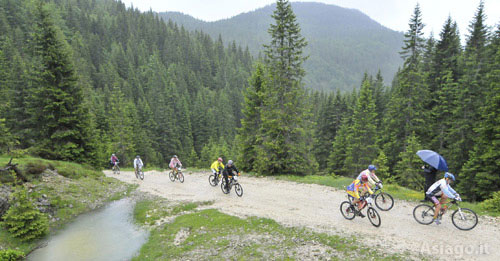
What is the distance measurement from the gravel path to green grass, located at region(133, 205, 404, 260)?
2.32 ft

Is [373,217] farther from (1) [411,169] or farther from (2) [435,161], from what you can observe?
(1) [411,169]

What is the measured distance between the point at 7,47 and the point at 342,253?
106 m

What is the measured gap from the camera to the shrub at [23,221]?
11711 millimetres

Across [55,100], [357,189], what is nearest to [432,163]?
[357,189]

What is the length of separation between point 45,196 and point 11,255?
5.85 metres

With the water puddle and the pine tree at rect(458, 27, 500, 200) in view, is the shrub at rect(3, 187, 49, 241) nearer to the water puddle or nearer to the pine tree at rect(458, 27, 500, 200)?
the water puddle

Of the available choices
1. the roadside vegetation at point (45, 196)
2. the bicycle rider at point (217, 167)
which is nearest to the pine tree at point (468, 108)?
the bicycle rider at point (217, 167)

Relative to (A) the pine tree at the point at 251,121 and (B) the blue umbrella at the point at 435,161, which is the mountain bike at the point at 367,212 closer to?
(B) the blue umbrella at the point at 435,161

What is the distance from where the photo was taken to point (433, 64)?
32.2 meters

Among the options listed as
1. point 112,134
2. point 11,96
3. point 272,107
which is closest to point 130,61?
point 112,134

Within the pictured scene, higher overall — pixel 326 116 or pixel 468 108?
pixel 326 116

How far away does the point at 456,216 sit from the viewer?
1011 centimetres

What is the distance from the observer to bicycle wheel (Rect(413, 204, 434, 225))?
34.7 ft

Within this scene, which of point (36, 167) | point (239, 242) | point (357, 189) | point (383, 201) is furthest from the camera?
point (36, 167)
